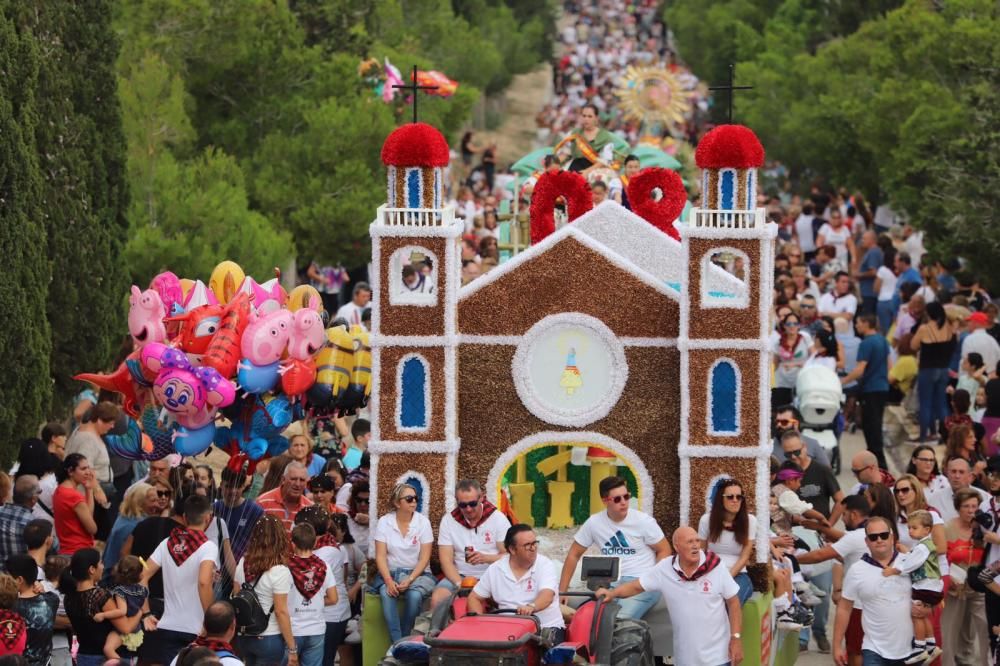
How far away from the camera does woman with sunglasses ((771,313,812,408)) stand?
25.8 m

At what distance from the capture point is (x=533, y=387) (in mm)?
19531

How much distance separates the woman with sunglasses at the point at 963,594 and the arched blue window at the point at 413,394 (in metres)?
4.25

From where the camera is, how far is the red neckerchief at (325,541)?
59.1ft

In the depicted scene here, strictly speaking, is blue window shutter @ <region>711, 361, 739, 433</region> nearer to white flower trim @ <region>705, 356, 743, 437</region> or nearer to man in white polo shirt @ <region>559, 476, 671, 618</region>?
white flower trim @ <region>705, 356, 743, 437</region>

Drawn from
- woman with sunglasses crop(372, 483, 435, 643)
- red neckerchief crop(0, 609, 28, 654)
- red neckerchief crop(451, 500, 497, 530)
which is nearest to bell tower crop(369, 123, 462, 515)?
woman with sunglasses crop(372, 483, 435, 643)

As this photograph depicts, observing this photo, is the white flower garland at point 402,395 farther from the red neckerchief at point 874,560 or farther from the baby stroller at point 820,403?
the baby stroller at point 820,403

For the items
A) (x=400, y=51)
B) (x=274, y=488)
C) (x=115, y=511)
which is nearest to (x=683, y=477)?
(x=274, y=488)

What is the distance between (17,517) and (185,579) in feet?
6.87

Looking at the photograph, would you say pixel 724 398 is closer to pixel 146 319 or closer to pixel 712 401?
pixel 712 401

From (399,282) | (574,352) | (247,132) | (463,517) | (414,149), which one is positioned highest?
(247,132)

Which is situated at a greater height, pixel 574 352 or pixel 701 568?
pixel 574 352

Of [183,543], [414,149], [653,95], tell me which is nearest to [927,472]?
[414,149]

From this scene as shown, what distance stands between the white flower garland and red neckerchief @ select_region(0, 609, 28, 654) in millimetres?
4429

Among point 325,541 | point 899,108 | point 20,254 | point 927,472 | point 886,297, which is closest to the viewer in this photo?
point 325,541
